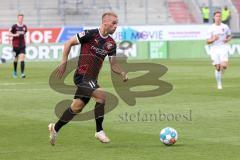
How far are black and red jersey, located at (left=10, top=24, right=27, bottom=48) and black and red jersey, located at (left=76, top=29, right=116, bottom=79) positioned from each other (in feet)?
59.2

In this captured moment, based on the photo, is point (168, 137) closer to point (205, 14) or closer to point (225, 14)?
point (205, 14)

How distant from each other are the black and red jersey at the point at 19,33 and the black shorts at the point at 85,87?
1808 centimetres

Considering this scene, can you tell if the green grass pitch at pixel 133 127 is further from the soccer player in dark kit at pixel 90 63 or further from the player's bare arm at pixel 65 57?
the player's bare arm at pixel 65 57

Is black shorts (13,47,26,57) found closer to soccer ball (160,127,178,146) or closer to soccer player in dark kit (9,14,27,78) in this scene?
soccer player in dark kit (9,14,27,78)

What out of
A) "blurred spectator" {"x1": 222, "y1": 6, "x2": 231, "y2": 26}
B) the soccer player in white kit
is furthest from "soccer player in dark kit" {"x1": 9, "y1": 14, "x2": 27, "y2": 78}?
"blurred spectator" {"x1": 222, "y1": 6, "x2": 231, "y2": 26}

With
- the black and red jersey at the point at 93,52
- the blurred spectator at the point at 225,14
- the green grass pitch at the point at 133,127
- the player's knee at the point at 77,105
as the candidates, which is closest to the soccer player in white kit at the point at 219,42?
the green grass pitch at the point at 133,127

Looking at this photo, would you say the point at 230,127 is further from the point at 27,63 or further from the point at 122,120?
the point at 27,63

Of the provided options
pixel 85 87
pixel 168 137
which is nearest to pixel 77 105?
pixel 85 87

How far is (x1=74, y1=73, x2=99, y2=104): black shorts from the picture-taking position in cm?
1218

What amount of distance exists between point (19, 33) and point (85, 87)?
18242mm

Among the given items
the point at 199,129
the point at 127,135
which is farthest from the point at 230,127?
the point at 127,135

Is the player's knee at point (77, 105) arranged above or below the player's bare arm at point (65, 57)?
below

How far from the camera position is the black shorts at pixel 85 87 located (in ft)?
40.0

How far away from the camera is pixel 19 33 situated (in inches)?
1181
